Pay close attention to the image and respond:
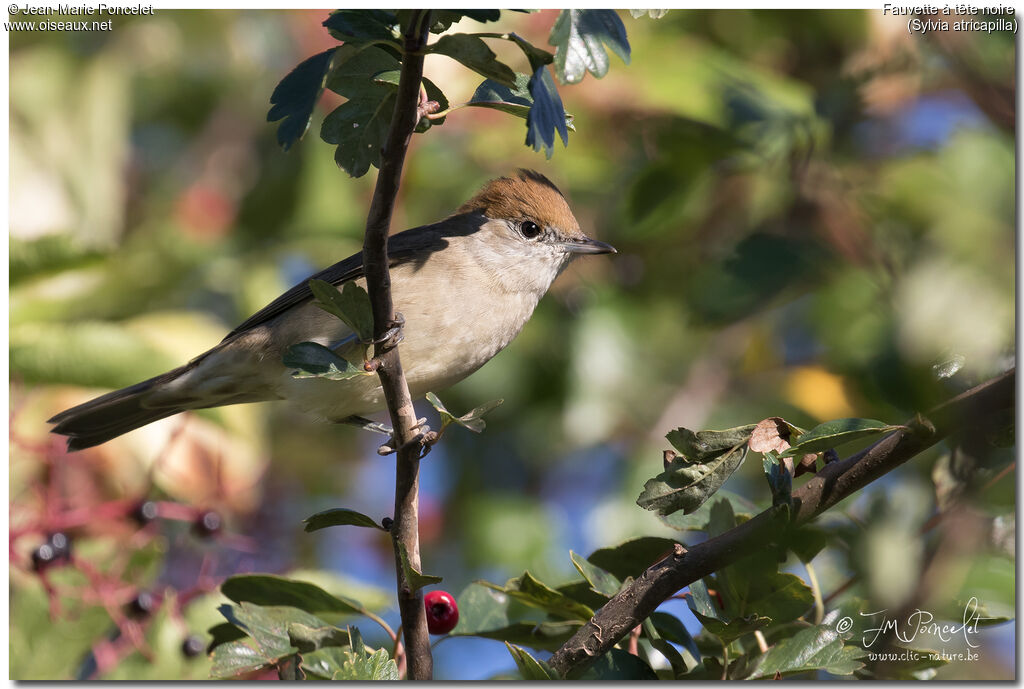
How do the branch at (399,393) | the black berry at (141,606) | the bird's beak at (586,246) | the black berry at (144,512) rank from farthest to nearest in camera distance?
the bird's beak at (586,246), the black berry at (144,512), the black berry at (141,606), the branch at (399,393)

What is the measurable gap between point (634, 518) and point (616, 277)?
1077mm

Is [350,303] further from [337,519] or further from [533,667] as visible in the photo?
[533,667]

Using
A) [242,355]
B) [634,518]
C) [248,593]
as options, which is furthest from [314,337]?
[634,518]

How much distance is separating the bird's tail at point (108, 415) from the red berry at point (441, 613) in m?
1.48

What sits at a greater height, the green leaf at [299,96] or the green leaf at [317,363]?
the green leaf at [299,96]

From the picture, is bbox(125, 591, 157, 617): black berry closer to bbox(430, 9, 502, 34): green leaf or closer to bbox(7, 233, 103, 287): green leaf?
bbox(7, 233, 103, 287): green leaf

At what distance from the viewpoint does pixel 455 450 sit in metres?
4.53

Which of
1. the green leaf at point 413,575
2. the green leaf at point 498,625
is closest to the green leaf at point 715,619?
the green leaf at point 498,625

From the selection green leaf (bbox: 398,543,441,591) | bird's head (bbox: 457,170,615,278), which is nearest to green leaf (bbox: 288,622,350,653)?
green leaf (bbox: 398,543,441,591)

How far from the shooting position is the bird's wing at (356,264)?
3072 mm

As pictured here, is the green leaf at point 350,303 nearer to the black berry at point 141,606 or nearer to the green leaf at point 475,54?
the green leaf at point 475,54

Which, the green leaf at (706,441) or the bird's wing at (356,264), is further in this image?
the bird's wing at (356,264)

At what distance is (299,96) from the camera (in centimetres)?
172

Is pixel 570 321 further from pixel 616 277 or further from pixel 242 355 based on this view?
pixel 242 355
